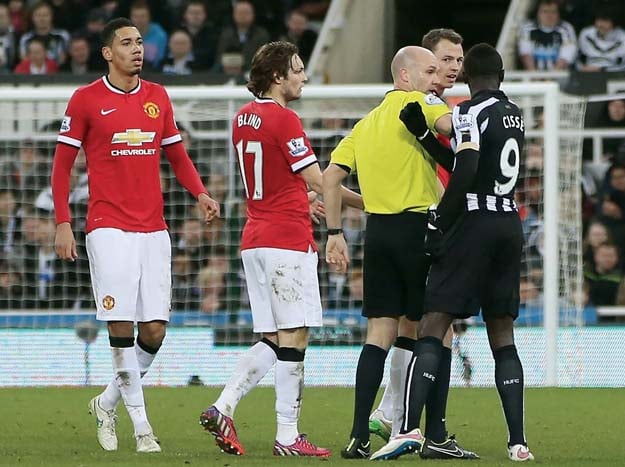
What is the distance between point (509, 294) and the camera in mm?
7801

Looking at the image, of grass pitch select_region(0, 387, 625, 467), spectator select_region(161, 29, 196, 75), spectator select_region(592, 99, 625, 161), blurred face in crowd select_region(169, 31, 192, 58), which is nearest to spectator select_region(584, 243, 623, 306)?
spectator select_region(592, 99, 625, 161)

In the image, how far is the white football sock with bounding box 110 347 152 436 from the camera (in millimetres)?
8359

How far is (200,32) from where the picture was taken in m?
20.4

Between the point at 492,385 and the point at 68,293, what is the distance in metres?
4.28

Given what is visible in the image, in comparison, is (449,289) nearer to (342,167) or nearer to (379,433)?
(342,167)

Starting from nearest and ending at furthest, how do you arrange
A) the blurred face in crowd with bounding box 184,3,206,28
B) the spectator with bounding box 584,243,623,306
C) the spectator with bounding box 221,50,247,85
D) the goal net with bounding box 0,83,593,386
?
the goal net with bounding box 0,83,593,386, the spectator with bounding box 584,243,623,306, the spectator with bounding box 221,50,247,85, the blurred face in crowd with bounding box 184,3,206,28

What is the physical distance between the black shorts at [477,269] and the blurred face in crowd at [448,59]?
107 cm

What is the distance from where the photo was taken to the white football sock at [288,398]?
8211 millimetres

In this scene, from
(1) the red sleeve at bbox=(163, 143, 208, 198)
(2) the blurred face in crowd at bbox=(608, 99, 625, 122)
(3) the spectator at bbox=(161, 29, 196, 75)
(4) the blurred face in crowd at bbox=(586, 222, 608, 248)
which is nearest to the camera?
(1) the red sleeve at bbox=(163, 143, 208, 198)

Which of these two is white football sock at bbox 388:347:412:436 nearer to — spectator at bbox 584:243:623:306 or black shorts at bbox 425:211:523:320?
black shorts at bbox 425:211:523:320

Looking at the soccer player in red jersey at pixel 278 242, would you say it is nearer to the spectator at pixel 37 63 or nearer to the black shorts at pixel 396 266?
the black shorts at pixel 396 266

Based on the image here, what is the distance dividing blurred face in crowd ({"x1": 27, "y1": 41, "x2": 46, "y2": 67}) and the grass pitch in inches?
320

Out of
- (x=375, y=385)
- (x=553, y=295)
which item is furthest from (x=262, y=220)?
(x=553, y=295)

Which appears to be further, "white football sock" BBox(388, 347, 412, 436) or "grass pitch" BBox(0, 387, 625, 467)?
"white football sock" BBox(388, 347, 412, 436)
